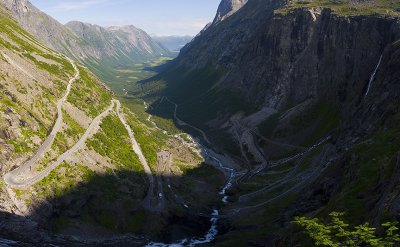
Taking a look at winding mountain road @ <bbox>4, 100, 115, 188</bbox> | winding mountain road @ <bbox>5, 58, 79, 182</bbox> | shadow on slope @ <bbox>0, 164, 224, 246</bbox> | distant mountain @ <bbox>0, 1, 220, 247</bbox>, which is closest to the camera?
shadow on slope @ <bbox>0, 164, 224, 246</bbox>

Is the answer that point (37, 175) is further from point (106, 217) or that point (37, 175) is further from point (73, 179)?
point (106, 217)

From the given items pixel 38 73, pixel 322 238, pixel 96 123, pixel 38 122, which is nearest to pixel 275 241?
pixel 322 238

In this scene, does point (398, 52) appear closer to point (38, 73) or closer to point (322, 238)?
point (38, 73)

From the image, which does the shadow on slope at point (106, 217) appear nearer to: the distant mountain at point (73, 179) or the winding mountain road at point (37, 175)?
the distant mountain at point (73, 179)

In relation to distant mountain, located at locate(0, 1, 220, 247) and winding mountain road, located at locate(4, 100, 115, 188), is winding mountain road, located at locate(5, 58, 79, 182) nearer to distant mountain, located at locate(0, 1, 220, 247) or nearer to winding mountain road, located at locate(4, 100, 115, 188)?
distant mountain, located at locate(0, 1, 220, 247)

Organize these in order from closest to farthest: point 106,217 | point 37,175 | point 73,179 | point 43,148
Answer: point 37,175 → point 106,217 → point 73,179 → point 43,148

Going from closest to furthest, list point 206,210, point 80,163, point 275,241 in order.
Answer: point 275,241 → point 80,163 → point 206,210

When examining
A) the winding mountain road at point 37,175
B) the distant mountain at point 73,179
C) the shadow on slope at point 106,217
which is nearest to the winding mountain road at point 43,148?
the distant mountain at point 73,179

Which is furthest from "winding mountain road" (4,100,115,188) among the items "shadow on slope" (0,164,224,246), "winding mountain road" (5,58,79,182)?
"shadow on slope" (0,164,224,246)

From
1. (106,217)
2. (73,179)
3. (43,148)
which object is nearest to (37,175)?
(73,179)

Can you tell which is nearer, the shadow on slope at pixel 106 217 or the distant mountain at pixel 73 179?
the shadow on slope at pixel 106 217

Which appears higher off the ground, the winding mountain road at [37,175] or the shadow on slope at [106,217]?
the winding mountain road at [37,175]
